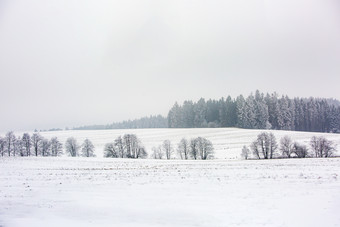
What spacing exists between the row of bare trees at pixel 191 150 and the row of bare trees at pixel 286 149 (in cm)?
919

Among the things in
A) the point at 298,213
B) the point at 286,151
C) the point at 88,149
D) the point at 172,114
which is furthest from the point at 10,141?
the point at 298,213

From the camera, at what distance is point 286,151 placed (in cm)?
5444

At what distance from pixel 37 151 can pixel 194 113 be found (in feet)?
259

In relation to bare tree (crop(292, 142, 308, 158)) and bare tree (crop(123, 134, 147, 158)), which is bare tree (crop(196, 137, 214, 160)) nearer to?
bare tree (crop(123, 134, 147, 158))

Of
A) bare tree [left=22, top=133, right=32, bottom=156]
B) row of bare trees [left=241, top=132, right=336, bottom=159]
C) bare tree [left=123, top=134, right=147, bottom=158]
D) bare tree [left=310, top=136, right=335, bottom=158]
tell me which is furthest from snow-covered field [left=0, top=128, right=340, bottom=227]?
bare tree [left=22, top=133, right=32, bottom=156]

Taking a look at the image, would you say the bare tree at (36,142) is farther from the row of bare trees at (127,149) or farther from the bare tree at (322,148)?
the bare tree at (322,148)

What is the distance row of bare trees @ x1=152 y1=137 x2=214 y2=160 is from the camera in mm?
60684

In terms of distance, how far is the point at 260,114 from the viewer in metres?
106

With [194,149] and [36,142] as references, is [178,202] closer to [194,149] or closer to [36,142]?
[194,149]

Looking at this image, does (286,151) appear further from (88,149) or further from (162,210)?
(88,149)

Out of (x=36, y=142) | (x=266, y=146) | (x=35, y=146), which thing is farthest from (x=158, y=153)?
(x=35, y=146)

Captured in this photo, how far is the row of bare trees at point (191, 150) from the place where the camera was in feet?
199

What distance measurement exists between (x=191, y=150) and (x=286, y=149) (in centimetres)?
2331

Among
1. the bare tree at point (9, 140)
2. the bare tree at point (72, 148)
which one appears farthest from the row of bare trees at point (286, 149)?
the bare tree at point (9, 140)
